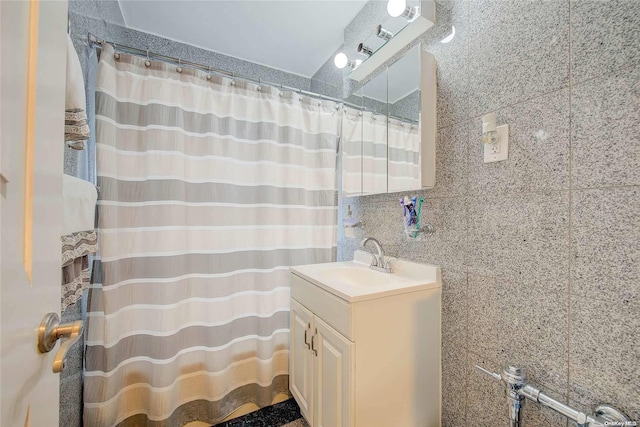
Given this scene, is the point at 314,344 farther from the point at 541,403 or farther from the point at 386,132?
the point at 386,132

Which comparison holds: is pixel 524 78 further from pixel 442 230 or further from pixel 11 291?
pixel 11 291

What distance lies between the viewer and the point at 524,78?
0.84 meters

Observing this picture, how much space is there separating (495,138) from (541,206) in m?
0.28

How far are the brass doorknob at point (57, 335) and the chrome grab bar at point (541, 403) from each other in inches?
45.4

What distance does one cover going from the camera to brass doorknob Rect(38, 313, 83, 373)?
43cm

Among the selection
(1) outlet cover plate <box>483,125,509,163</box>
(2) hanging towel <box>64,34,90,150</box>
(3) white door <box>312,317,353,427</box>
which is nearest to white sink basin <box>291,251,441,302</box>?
(3) white door <box>312,317,353,427</box>

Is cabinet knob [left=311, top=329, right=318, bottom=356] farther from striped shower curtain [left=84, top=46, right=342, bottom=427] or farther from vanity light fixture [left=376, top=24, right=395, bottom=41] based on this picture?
vanity light fixture [left=376, top=24, right=395, bottom=41]

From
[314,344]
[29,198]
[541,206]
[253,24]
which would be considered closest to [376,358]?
[314,344]

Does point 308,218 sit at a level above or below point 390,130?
below

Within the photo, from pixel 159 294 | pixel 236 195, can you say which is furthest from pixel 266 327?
pixel 236 195

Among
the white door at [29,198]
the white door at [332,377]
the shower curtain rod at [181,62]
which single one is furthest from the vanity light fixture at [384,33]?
the white door at [332,377]

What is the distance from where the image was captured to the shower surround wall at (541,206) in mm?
647

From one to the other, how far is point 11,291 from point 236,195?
1.23 m

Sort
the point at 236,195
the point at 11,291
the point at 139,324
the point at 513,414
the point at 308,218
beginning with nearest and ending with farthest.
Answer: the point at 11,291, the point at 513,414, the point at 139,324, the point at 236,195, the point at 308,218
